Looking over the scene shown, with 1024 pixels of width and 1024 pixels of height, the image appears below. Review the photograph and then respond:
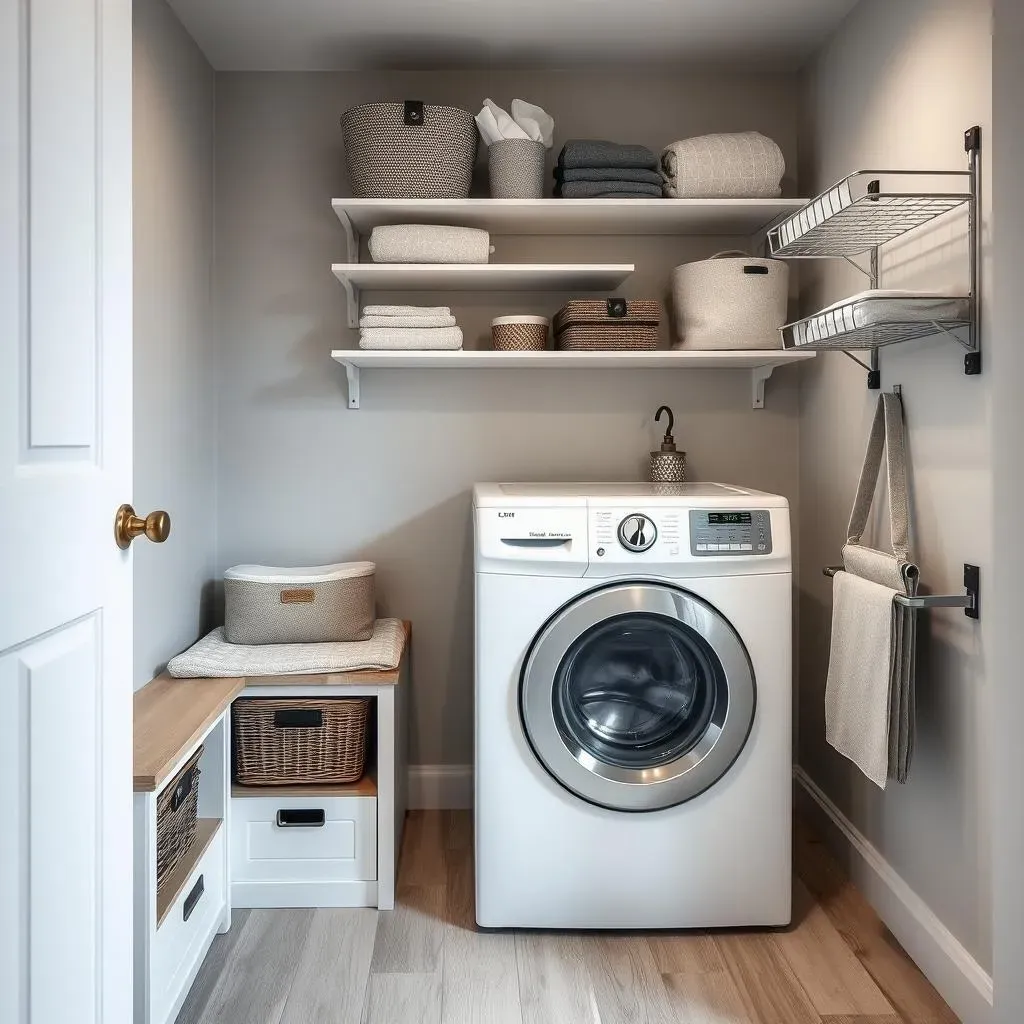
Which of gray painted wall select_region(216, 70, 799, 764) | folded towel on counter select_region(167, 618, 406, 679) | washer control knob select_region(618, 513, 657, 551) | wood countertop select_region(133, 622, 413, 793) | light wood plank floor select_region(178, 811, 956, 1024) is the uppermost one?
gray painted wall select_region(216, 70, 799, 764)

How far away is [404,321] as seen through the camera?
243cm

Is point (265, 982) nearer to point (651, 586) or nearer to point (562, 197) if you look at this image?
point (651, 586)

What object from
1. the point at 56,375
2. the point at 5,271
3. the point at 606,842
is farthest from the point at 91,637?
the point at 606,842

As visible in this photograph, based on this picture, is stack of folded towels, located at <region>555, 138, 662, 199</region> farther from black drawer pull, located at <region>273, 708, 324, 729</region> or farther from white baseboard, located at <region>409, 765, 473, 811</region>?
white baseboard, located at <region>409, 765, 473, 811</region>

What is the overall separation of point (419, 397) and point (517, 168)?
725 millimetres

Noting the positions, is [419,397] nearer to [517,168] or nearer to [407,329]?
[407,329]

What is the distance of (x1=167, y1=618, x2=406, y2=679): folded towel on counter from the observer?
7.15 feet

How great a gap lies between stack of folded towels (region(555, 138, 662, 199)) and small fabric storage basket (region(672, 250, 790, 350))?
27 cm

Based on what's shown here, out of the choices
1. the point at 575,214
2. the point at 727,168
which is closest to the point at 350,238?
the point at 575,214

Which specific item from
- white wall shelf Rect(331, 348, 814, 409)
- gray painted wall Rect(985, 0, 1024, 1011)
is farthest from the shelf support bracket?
gray painted wall Rect(985, 0, 1024, 1011)

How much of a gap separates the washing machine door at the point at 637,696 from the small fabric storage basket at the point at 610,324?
0.73m

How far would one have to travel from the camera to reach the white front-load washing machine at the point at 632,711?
2.06 meters

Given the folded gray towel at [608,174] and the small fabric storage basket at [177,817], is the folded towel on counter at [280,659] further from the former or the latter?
the folded gray towel at [608,174]

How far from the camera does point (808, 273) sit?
2.68m
